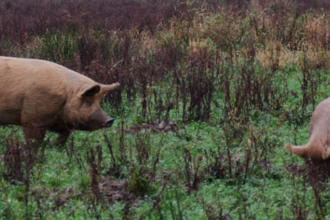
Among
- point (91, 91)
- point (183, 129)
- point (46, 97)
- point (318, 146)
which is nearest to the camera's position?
point (318, 146)

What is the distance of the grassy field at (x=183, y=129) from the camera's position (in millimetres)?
4426

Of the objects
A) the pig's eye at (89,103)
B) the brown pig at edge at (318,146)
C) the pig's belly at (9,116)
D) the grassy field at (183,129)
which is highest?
the brown pig at edge at (318,146)

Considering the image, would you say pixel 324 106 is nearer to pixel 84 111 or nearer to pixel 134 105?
pixel 84 111

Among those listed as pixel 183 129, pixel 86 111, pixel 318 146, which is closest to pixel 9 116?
pixel 86 111

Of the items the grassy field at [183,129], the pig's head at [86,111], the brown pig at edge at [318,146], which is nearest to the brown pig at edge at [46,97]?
the pig's head at [86,111]

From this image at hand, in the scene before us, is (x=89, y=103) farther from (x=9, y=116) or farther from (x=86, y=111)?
(x=9, y=116)

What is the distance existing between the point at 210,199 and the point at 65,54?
5.85 m

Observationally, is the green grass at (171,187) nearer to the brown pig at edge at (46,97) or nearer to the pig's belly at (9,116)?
the brown pig at edge at (46,97)

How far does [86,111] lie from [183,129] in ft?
4.65

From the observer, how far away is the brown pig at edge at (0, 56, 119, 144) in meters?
5.84

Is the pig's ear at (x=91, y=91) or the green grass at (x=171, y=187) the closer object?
the green grass at (x=171, y=187)

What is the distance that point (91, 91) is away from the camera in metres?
5.97

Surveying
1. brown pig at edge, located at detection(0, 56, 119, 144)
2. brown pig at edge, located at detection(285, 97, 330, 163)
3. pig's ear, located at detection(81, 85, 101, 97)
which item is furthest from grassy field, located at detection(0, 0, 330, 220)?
pig's ear, located at detection(81, 85, 101, 97)

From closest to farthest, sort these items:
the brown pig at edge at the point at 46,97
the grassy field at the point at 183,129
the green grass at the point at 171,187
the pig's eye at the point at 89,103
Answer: the green grass at the point at 171,187 < the grassy field at the point at 183,129 < the brown pig at edge at the point at 46,97 < the pig's eye at the point at 89,103
